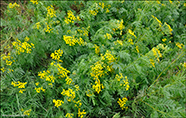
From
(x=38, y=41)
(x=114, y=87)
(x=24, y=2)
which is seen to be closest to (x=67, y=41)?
(x=38, y=41)

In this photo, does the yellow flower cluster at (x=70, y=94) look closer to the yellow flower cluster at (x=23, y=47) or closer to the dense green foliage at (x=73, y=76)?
the dense green foliage at (x=73, y=76)

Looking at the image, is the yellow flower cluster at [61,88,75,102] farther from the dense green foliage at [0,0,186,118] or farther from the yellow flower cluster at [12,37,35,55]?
the yellow flower cluster at [12,37,35,55]

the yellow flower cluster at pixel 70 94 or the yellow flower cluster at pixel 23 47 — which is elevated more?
the yellow flower cluster at pixel 23 47

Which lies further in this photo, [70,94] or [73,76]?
[73,76]

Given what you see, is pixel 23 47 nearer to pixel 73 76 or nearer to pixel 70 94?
pixel 73 76

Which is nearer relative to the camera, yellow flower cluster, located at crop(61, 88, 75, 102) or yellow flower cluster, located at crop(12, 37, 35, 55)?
yellow flower cluster, located at crop(61, 88, 75, 102)

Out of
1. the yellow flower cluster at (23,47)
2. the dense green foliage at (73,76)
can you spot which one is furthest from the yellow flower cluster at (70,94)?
the yellow flower cluster at (23,47)

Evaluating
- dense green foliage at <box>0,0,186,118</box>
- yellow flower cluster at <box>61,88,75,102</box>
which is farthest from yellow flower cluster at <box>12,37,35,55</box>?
yellow flower cluster at <box>61,88,75,102</box>

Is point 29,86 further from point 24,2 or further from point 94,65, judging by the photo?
point 24,2

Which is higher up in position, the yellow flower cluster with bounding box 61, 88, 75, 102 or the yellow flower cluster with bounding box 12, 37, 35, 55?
the yellow flower cluster with bounding box 12, 37, 35, 55

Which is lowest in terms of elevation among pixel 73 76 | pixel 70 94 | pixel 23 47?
pixel 70 94

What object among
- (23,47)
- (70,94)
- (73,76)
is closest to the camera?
(70,94)

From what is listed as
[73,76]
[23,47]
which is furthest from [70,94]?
[23,47]

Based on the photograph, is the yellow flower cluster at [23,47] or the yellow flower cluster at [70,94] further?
the yellow flower cluster at [23,47]
